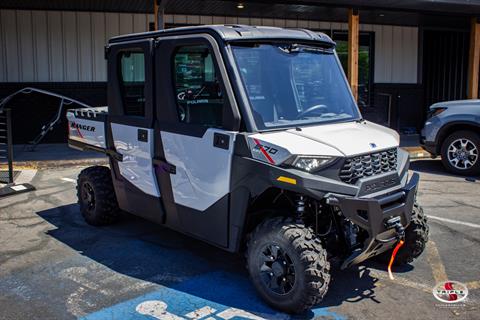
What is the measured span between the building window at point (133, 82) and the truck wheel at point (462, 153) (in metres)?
6.32

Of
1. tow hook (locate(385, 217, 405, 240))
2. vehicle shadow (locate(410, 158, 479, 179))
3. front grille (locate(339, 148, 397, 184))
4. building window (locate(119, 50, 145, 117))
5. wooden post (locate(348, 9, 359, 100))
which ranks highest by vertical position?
wooden post (locate(348, 9, 359, 100))

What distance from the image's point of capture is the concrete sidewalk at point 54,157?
1000 cm

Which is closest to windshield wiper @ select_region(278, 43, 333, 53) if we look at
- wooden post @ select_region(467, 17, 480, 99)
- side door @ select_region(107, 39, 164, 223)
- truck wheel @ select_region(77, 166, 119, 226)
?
side door @ select_region(107, 39, 164, 223)

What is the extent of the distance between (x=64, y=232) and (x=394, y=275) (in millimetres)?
3594

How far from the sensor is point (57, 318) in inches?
156

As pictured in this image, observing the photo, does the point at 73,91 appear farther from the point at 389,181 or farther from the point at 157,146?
the point at 389,181

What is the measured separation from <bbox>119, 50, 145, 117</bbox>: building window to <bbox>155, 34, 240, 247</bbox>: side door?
1.16 ft

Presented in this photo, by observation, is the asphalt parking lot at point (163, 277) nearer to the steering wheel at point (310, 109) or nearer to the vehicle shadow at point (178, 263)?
the vehicle shadow at point (178, 263)

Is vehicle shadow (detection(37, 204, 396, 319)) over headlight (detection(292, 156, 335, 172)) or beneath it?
beneath

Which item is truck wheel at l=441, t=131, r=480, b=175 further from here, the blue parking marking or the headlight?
the headlight

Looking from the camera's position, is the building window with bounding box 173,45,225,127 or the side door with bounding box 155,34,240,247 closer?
the side door with bounding box 155,34,240,247

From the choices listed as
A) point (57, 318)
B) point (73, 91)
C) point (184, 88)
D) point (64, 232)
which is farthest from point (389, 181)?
point (73, 91)

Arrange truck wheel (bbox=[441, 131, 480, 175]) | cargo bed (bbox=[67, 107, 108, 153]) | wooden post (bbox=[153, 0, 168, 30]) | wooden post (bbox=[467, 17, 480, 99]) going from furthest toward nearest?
wooden post (bbox=[467, 17, 480, 99]), wooden post (bbox=[153, 0, 168, 30]), truck wheel (bbox=[441, 131, 480, 175]), cargo bed (bbox=[67, 107, 108, 153])

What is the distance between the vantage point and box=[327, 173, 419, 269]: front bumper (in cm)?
378
